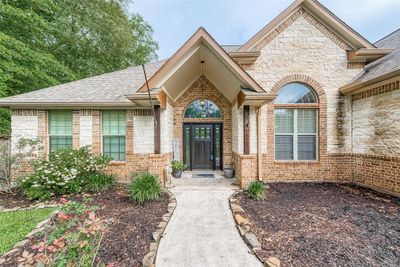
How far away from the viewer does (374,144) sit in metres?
6.50

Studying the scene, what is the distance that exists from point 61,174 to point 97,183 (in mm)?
1070

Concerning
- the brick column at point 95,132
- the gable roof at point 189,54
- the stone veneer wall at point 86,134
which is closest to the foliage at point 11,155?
the stone veneer wall at point 86,134

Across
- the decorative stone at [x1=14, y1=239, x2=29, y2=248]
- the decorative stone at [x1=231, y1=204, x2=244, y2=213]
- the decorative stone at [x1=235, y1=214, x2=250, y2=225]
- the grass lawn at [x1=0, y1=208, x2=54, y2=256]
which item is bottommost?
the decorative stone at [x1=14, y1=239, x2=29, y2=248]

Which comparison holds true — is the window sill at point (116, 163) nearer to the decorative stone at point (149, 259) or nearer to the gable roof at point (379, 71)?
the decorative stone at point (149, 259)

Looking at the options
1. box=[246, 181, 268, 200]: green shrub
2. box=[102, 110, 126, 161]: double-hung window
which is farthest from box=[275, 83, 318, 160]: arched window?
box=[102, 110, 126, 161]: double-hung window

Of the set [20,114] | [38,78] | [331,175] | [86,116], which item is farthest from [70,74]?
[331,175]

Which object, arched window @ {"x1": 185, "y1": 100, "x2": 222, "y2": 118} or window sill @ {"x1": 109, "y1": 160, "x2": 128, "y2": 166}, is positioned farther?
arched window @ {"x1": 185, "y1": 100, "x2": 222, "y2": 118}

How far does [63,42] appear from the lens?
48.7 feet

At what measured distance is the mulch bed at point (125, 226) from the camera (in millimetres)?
3109

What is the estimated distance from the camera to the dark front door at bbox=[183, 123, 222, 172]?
362 inches

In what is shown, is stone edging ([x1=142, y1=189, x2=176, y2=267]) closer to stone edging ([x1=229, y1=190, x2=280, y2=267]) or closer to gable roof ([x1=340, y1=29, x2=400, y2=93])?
stone edging ([x1=229, y1=190, x2=280, y2=267])

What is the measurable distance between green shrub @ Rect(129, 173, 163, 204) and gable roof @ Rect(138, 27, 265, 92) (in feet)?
8.97

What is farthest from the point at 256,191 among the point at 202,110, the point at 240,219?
the point at 202,110

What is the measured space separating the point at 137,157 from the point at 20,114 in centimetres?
461
